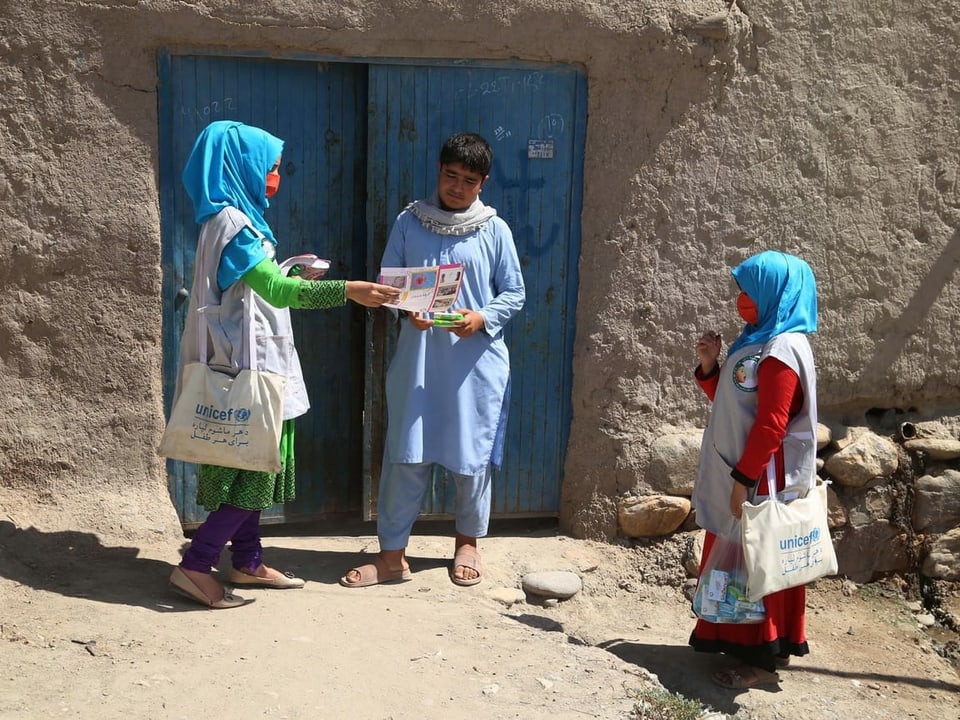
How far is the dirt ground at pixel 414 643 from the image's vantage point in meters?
3.28

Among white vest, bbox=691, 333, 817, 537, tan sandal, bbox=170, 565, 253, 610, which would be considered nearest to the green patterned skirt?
tan sandal, bbox=170, 565, 253, 610

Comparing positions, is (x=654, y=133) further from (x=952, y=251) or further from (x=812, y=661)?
(x=812, y=661)

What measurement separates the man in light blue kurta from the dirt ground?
0.34 meters

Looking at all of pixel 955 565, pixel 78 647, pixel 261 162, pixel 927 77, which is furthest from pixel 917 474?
pixel 78 647

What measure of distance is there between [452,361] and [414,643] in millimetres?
1053

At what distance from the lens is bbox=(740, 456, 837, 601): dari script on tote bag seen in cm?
360

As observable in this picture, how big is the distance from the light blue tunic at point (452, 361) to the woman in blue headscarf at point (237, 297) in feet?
1.56

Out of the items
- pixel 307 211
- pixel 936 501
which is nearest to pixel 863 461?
pixel 936 501

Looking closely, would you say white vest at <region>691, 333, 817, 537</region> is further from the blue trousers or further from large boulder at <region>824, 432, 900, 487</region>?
large boulder at <region>824, 432, 900, 487</region>

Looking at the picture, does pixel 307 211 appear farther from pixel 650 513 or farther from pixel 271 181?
pixel 650 513

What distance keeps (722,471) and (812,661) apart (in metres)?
1.20

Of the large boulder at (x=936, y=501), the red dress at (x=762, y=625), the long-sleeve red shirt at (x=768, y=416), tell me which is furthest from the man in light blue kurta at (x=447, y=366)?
the large boulder at (x=936, y=501)

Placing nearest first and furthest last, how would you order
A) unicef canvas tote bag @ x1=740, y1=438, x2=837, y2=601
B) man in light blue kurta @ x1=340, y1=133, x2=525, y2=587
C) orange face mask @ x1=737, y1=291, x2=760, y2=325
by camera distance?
1. unicef canvas tote bag @ x1=740, y1=438, x2=837, y2=601
2. orange face mask @ x1=737, y1=291, x2=760, y2=325
3. man in light blue kurta @ x1=340, y1=133, x2=525, y2=587

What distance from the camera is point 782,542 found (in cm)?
365
